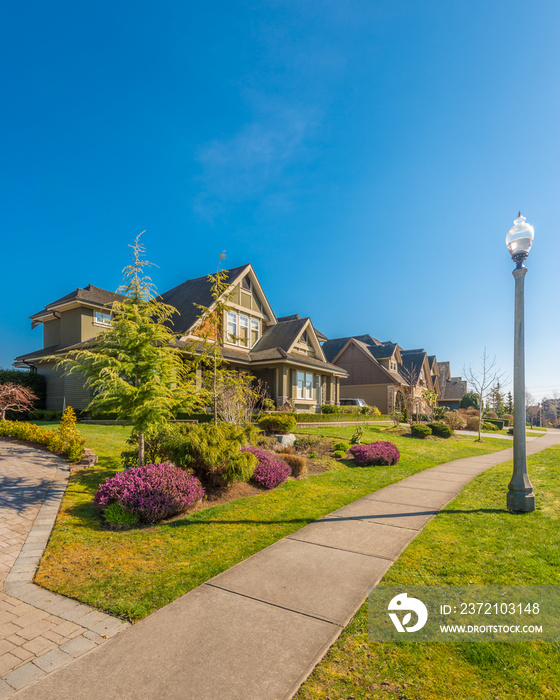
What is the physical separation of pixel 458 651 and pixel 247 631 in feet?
5.73

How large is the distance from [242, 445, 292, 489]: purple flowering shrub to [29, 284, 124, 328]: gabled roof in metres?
17.8

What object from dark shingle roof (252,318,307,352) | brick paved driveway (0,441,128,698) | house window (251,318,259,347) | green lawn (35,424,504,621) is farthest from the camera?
house window (251,318,259,347)

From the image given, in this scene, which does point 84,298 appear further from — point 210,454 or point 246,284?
point 210,454

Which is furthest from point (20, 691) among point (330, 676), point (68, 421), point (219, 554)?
point (68, 421)

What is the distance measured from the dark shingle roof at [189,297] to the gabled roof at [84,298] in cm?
362

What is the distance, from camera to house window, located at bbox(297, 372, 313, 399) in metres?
28.0

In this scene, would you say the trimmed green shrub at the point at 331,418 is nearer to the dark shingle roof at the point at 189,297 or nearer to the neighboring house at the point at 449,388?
the dark shingle roof at the point at 189,297

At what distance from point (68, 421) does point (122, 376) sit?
4.22 m

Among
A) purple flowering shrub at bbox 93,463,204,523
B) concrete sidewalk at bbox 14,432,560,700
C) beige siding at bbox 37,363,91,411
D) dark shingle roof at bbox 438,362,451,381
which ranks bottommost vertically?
concrete sidewalk at bbox 14,432,560,700

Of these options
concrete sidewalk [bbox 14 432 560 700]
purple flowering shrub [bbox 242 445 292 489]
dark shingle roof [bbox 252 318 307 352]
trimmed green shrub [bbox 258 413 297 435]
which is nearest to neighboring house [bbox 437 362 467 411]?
dark shingle roof [bbox 252 318 307 352]

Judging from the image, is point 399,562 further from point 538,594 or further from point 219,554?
point 219,554

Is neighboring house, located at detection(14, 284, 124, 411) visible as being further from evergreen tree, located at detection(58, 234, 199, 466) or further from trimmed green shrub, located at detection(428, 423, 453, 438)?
trimmed green shrub, located at detection(428, 423, 453, 438)

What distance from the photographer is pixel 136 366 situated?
779cm

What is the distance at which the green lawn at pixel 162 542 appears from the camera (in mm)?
4270
